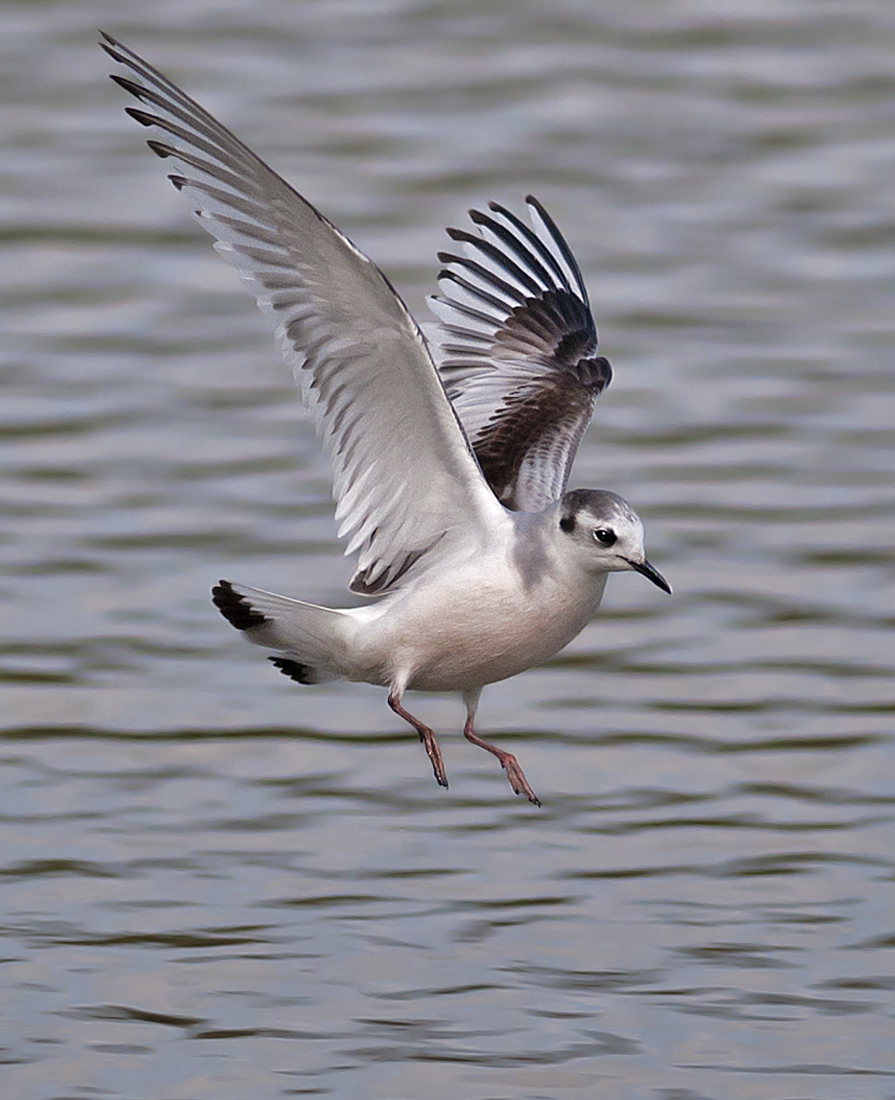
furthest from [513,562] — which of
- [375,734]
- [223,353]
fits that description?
[223,353]

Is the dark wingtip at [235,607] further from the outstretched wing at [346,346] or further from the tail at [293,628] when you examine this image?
the outstretched wing at [346,346]

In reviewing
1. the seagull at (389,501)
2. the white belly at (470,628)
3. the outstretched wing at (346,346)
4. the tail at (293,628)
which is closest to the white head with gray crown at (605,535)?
the seagull at (389,501)

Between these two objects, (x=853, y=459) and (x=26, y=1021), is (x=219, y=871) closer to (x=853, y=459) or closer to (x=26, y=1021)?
(x=26, y=1021)

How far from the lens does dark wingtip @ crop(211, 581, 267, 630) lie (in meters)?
7.52

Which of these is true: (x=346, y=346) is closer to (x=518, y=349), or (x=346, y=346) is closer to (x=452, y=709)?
(x=518, y=349)

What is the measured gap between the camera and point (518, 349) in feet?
30.4

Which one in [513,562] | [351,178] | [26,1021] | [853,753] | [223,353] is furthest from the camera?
[351,178]

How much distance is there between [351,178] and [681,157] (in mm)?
2343

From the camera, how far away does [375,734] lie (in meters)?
10.9

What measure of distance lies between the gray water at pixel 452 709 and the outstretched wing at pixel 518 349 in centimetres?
199

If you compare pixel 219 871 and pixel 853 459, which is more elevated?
pixel 853 459

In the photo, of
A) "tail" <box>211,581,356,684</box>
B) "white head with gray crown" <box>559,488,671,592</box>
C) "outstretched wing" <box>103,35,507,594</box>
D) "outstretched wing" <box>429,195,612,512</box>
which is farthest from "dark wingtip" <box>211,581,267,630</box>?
"outstretched wing" <box>429,195,612,512</box>

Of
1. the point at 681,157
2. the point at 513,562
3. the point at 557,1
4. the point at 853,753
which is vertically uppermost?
the point at 557,1

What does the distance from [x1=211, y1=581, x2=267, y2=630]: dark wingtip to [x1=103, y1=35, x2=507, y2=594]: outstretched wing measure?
377mm
